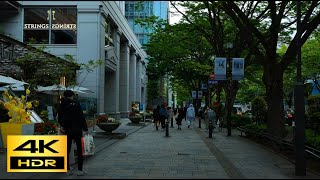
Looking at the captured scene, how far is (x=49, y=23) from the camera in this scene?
112ft

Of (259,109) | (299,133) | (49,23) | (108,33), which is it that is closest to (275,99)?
(299,133)

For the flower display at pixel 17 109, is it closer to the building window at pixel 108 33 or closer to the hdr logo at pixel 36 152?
the hdr logo at pixel 36 152

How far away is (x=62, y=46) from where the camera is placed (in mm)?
34062

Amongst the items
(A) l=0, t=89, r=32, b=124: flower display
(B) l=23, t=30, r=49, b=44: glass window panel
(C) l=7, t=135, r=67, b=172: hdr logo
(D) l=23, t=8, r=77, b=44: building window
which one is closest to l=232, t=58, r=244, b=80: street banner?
(A) l=0, t=89, r=32, b=124: flower display

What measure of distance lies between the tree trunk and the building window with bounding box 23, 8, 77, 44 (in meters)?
20.1

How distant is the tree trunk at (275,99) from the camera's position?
17391 millimetres

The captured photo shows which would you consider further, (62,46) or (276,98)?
(62,46)

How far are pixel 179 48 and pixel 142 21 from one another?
11.6 meters

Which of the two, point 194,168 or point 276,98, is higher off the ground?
point 276,98

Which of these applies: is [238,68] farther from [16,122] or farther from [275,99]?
[16,122]

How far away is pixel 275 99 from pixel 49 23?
21440 mm

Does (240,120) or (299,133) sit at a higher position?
(299,133)

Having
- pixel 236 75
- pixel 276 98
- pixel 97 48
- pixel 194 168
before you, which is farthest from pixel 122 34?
pixel 194 168

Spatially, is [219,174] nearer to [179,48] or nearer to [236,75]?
[236,75]
